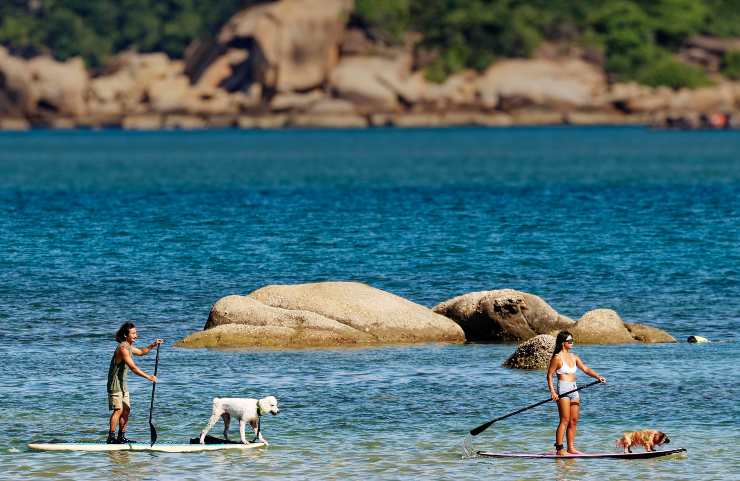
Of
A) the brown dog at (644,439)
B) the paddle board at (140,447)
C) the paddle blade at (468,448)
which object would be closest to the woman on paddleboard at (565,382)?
the brown dog at (644,439)

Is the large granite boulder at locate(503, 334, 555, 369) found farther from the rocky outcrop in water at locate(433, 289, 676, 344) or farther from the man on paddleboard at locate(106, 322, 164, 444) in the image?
the man on paddleboard at locate(106, 322, 164, 444)

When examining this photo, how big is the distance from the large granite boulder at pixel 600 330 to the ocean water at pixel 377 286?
20.3 inches

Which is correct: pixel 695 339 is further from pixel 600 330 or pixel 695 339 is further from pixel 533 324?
pixel 533 324

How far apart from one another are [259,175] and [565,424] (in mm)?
96243

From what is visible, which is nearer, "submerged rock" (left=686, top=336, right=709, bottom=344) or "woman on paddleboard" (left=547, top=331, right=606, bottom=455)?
"woman on paddleboard" (left=547, top=331, right=606, bottom=455)

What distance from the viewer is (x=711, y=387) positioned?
29.2 meters

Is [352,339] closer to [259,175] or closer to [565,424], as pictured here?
[565,424]

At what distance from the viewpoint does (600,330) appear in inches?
1367

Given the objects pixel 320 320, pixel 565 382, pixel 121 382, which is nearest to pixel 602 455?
pixel 565 382

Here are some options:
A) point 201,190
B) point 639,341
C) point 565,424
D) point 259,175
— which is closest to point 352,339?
point 639,341

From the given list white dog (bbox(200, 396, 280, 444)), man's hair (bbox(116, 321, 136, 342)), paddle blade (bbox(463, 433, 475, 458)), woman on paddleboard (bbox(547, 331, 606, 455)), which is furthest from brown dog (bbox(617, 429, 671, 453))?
man's hair (bbox(116, 321, 136, 342))

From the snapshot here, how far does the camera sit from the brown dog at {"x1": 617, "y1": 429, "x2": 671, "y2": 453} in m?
23.6

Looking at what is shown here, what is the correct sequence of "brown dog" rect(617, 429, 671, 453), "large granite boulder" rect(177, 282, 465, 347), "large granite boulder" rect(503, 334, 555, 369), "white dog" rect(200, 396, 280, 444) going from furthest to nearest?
"large granite boulder" rect(177, 282, 465, 347)
"large granite boulder" rect(503, 334, 555, 369)
"white dog" rect(200, 396, 280, 444)
"brown dog" rect(617, 429, 671, 453)

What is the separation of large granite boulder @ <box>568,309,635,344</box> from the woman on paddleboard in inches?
429
